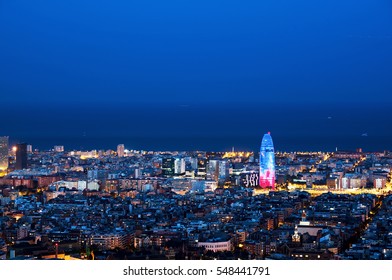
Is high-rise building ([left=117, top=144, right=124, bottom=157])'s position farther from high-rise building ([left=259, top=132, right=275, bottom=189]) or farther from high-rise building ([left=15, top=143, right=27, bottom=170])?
high-rise building ([left=259, top=132, right=275, bottom=189])

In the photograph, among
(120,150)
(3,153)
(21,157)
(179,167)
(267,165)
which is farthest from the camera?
(120,150)

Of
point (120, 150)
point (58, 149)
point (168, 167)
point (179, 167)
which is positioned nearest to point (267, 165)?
point (179, 167)

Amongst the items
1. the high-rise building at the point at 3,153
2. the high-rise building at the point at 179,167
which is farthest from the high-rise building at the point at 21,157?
the high-rise building at the point at 179,167

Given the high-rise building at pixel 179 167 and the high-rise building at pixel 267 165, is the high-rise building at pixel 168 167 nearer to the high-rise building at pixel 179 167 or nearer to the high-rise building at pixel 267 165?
the high-rise building at pixel 179 167

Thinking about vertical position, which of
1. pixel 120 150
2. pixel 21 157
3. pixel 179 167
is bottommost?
pixel 179 167

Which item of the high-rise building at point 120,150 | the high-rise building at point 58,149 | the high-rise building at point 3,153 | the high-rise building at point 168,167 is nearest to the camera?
the high-rise building at point 3,153

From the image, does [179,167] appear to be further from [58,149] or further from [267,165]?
[58,149]

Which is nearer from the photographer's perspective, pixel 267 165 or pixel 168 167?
pixel 267 165
